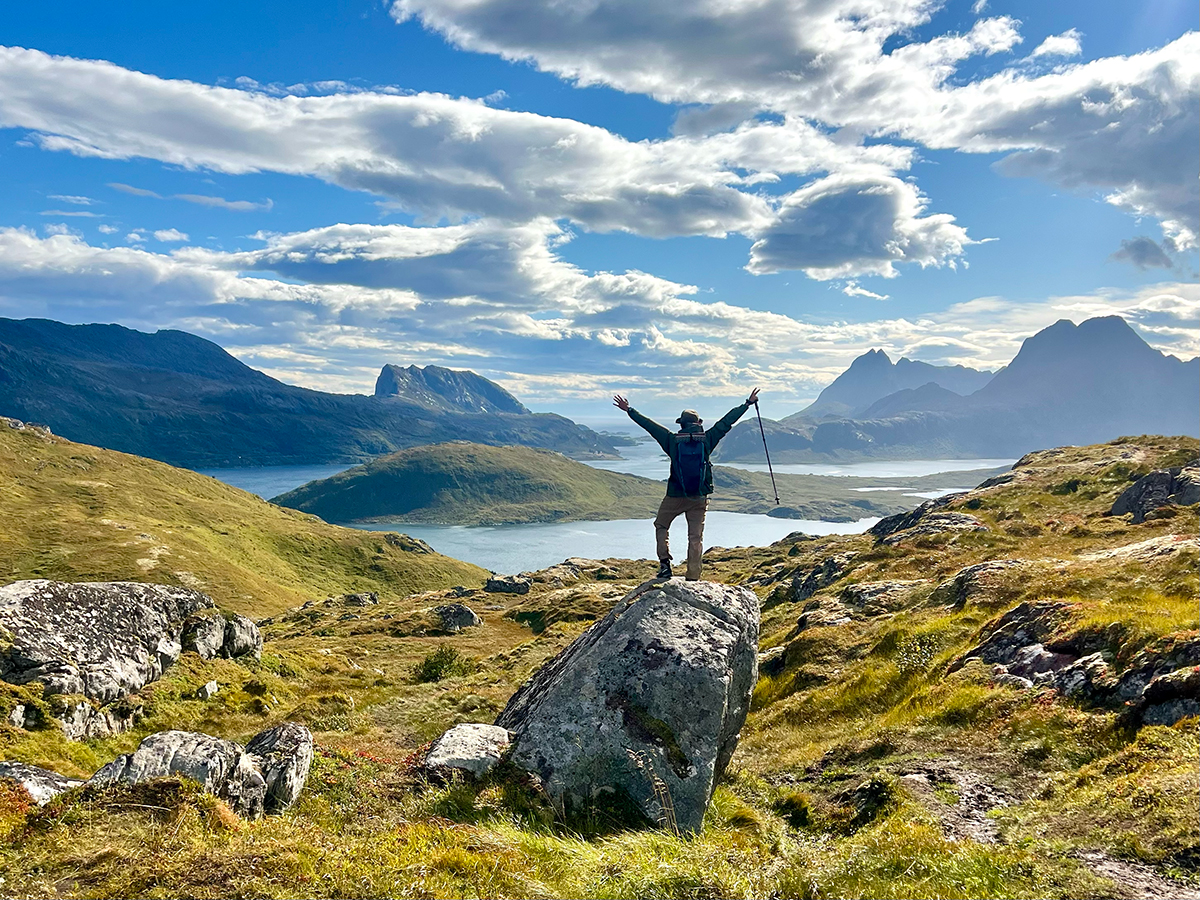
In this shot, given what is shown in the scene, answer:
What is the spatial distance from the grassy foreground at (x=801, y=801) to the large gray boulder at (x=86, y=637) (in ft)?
4.88

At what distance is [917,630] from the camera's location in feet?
91.0

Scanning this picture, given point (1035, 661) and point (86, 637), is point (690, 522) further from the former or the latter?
point (86, 637)

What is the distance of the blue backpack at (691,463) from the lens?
56.0 ft

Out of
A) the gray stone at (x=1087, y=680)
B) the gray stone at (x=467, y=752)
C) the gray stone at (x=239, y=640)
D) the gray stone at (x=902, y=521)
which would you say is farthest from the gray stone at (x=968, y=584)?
the gray stone at (x=902, y=521)

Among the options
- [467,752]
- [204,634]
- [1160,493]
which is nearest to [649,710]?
[467,752]

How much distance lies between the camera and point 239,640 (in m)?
32.6

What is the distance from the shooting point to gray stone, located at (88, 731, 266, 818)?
1042 centimetres

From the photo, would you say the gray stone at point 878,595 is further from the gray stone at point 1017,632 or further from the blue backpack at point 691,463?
the blue backpack at point 691,463

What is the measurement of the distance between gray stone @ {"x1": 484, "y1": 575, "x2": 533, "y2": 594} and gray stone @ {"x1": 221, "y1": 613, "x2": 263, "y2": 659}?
326ft

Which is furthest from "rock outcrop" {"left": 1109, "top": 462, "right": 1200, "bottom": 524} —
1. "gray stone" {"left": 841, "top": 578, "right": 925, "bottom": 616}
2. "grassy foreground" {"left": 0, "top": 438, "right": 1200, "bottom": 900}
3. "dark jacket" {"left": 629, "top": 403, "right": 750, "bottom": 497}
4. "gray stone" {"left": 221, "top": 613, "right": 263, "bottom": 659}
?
"gray stone" {"left": 221, "top": 613, "right": 263, "bottom": 659}

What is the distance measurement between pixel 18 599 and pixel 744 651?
2610 centimetres

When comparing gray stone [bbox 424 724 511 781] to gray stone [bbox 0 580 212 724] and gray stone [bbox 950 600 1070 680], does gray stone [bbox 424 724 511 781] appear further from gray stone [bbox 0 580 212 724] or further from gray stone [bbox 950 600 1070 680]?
gray stone [bbox 950 600 1070 680]

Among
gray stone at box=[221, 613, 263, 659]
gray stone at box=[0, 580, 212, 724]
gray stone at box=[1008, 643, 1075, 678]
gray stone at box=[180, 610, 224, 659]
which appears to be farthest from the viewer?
gray stone at box=[221, 613, 263, 659]

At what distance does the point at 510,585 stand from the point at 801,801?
124 metres
